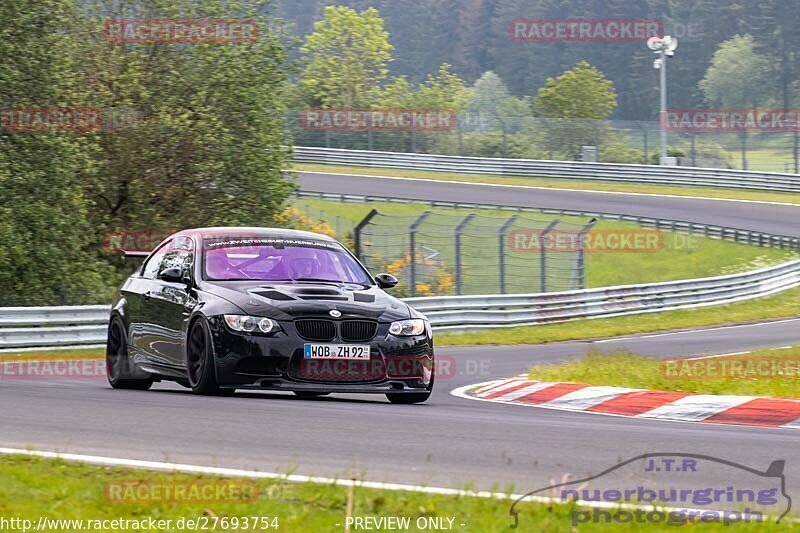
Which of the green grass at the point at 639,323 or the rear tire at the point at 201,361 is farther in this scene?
the green grass at the point at 639,323

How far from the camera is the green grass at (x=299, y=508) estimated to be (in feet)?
17.5

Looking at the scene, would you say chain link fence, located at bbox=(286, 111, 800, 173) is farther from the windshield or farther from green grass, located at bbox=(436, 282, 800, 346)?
the windshield

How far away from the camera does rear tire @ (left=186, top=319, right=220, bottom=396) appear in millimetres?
10492

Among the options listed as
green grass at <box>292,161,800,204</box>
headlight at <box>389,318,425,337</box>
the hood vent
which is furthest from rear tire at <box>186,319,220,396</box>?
green grass at <box>292,161,800,204</box>

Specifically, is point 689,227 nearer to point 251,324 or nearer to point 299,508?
point 251,324

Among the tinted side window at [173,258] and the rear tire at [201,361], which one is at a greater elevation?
the tinted side window at [173,258]

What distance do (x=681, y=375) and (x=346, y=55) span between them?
8201 cm

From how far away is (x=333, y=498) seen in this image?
584cm

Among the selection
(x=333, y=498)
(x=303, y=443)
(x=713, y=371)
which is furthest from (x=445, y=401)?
(x=333, y=498)

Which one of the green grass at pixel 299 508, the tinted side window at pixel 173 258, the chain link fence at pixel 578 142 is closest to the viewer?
the green grass at pixel 299 508

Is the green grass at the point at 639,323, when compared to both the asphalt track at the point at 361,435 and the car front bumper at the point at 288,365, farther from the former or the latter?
the car front bumper at the point at 288,365

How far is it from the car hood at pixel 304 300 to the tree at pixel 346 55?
238 ft

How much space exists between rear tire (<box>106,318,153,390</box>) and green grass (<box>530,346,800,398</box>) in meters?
4.05

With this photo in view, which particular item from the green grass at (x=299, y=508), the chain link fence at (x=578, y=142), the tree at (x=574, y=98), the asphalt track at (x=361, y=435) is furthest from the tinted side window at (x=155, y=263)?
the tree at (x=574, y=98)
